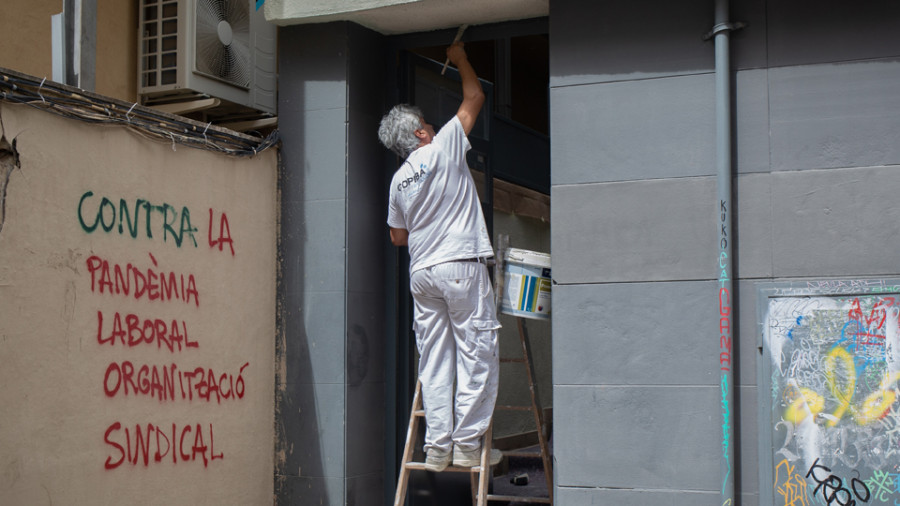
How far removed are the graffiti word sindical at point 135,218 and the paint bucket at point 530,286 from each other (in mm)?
1789

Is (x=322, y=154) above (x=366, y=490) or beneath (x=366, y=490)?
above

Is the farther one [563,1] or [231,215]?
[231,215]

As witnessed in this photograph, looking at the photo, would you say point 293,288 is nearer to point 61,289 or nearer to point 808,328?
point 61,289

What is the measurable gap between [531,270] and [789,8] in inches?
74.2

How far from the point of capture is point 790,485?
434 cm

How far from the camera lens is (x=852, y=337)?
4305mm

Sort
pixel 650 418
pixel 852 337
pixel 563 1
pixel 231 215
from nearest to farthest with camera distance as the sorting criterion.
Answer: pixel 852 337 < pixel 650 418 < pixel 563 1 < pixel 231 215

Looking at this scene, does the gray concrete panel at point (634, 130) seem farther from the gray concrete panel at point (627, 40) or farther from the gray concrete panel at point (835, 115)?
the gray concrete panel at point (835, 115)

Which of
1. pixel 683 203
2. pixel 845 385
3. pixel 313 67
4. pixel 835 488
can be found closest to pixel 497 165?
pixel 313 67

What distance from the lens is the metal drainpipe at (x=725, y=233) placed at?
4.42m

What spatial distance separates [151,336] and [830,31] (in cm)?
373

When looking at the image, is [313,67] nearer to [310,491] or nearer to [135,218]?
[135,218]

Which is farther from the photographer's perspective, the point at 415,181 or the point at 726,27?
the point at 415,181

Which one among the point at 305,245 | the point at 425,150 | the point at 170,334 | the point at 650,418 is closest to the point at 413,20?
the point at 425,150
